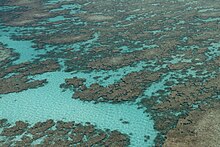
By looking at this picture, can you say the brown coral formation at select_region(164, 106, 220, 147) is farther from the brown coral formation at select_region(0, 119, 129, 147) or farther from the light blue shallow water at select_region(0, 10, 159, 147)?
Result: the brown coral formation at select_region(0, 119, 129, 147)

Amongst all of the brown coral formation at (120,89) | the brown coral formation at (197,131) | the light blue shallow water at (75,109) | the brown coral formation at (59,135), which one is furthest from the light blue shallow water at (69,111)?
the brown coral formation at (197,131)

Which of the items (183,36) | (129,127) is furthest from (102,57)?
(129,127)

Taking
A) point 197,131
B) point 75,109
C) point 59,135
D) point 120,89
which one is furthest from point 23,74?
point 197,131

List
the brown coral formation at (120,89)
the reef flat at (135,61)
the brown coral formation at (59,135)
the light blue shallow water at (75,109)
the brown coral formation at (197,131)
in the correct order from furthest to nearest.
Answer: the brown coral formation at (120,89), the reef flat at (135,61), the light blue shallow water at (75,109), the brown coral formation at (59,135), the brown coral formation at (197,131)

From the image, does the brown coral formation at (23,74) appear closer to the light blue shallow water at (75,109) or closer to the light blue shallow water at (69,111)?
the light blue shallow water at (75,109)

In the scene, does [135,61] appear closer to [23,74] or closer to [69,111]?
[69,111]

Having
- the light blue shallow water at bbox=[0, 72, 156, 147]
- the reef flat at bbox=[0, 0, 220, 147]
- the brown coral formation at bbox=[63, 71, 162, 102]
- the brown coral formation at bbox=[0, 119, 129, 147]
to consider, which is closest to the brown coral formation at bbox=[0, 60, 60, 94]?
the reef flat at bbox=[0, 0, 220, 147]

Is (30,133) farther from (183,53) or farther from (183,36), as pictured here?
(183,36)
